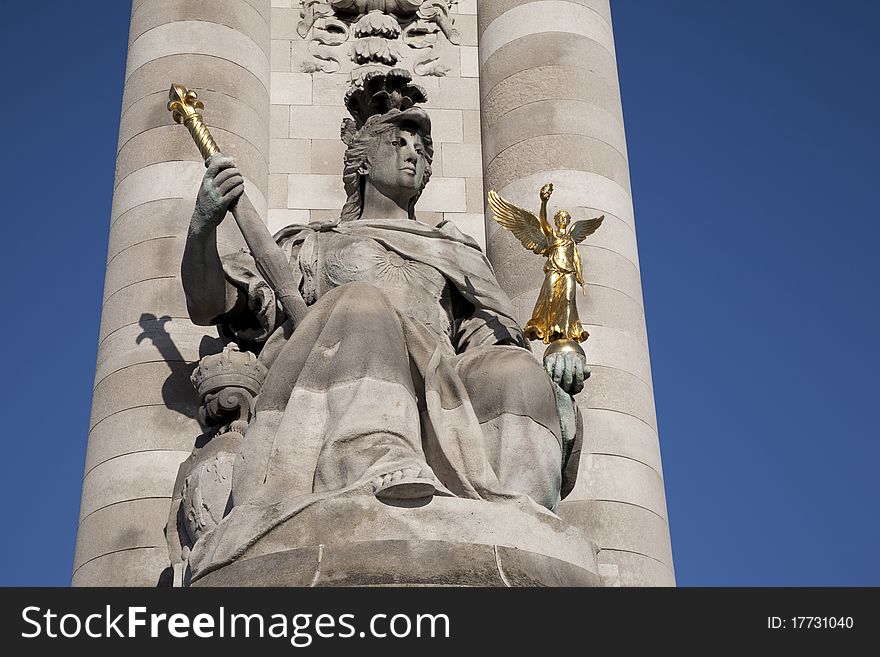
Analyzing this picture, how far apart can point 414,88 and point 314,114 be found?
2.57 meters

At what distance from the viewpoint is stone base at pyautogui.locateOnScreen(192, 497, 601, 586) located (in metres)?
6.24

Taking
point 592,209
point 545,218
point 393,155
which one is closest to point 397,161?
point 393,155

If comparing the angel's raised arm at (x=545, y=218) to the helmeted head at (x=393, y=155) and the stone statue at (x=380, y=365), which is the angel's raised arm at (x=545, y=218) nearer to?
the stone statue at (x=380, y=365)

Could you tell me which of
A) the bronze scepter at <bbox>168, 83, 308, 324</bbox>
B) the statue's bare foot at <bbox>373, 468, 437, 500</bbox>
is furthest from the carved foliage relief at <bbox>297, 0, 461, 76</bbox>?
the statue's bare foot at <bbox>373, 468, 437, 500</bbox>

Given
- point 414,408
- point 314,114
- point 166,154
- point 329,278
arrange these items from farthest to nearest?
point 314,114, point 166,154, point 329,278, point 414,408

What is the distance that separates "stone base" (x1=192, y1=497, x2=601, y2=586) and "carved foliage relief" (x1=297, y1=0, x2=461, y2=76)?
22.2ft

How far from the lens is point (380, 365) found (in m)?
7.14

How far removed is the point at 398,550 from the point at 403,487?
0.99 feet

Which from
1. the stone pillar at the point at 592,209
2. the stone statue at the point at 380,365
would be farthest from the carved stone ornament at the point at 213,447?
the stone pillar at the point at 592,209

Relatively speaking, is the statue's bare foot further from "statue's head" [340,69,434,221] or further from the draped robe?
"statue's head" [340,69,434,221]

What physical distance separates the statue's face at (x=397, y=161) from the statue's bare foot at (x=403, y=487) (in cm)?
337
